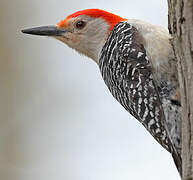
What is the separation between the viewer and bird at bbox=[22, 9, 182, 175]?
15.1ft

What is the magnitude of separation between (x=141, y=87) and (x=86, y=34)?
1.62m

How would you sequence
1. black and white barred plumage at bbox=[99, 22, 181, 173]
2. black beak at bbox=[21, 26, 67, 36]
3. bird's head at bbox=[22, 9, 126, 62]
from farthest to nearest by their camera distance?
black beak at bbox=[21, 26, 67, 36]
bird's head at bbox=[22, 9, 126, 62]
black and white barred plumage at bbox=[99, 22, 181, 173]

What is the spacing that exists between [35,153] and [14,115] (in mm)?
848

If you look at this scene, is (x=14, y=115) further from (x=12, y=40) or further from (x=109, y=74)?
(x=109, y=74)

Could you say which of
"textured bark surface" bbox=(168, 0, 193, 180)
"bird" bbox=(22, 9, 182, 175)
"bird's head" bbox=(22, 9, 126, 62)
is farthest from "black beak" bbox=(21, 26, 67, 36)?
"textured bark surface" bbox=(168, 0, 193, 180)

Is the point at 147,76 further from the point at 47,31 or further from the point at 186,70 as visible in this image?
the point at 47,31

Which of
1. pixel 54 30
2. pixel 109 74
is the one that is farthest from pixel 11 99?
pixel 109 74

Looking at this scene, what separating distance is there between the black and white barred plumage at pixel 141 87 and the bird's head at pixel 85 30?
1.75ft

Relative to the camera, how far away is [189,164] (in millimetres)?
3859

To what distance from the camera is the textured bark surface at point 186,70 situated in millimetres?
3873

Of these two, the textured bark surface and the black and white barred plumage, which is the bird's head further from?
the textured bark surface

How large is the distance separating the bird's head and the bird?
0.75 feet

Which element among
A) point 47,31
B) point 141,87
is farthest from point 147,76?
point 47,31

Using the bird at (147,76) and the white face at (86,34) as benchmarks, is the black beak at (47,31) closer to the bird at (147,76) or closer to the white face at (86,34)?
the white face at (86,34)
